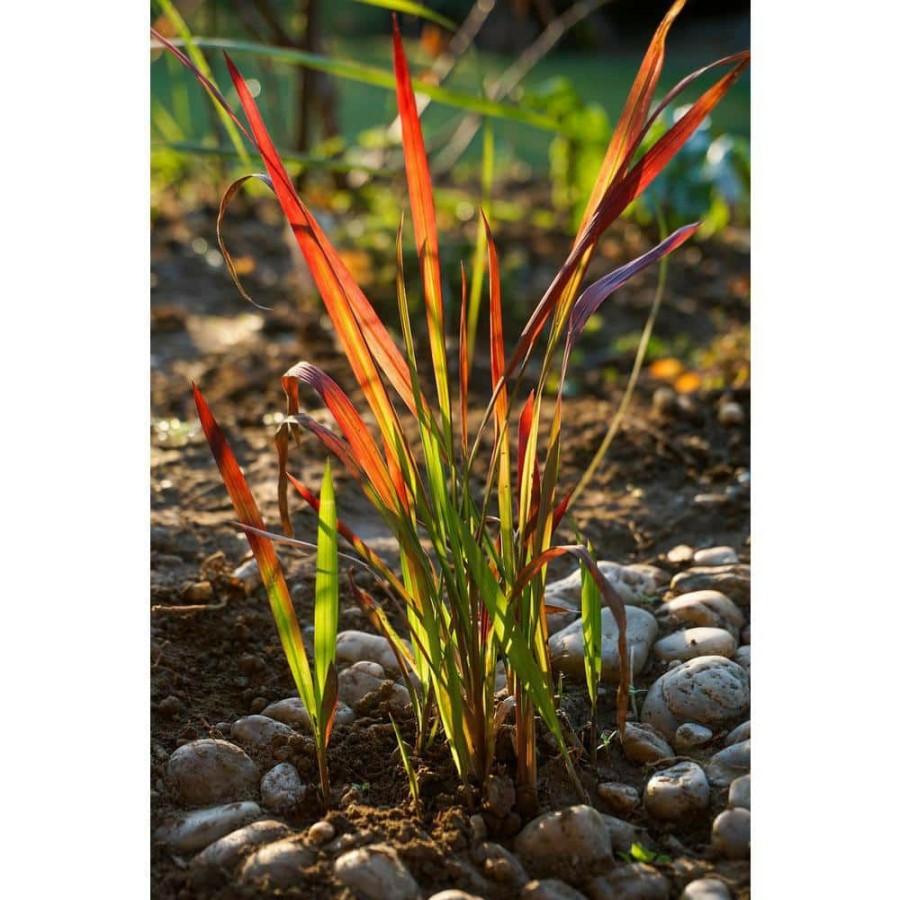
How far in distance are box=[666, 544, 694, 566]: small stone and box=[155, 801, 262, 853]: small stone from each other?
0.88 m

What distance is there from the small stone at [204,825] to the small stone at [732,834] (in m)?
0.46

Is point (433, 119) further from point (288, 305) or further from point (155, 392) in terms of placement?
point (155, 392)

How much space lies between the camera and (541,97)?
3412 millimetres

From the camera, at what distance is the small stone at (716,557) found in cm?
178

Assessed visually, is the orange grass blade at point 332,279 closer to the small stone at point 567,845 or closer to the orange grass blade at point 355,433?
the orange grass blade at point 355,433

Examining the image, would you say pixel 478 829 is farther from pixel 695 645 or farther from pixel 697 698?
pixel 695 645

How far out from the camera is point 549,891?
1036 millimetres

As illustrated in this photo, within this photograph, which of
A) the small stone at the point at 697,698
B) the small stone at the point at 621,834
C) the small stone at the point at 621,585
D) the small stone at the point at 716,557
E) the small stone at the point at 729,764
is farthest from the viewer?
the small stone at the point at 716,557

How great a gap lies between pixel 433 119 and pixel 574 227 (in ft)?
10.9

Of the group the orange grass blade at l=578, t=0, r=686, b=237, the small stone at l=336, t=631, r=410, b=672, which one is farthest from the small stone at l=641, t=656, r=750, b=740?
the orange grass blade at l=578, t=0, r=686, b=237

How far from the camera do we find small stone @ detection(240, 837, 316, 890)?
1.04 meters

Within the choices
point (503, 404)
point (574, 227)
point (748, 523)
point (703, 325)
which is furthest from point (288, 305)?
point (503, 404)

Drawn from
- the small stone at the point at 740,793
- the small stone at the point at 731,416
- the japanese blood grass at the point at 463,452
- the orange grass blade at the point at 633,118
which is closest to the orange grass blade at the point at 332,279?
the japanese blood grass at the point at 463,452

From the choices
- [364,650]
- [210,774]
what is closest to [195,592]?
[364,650]
